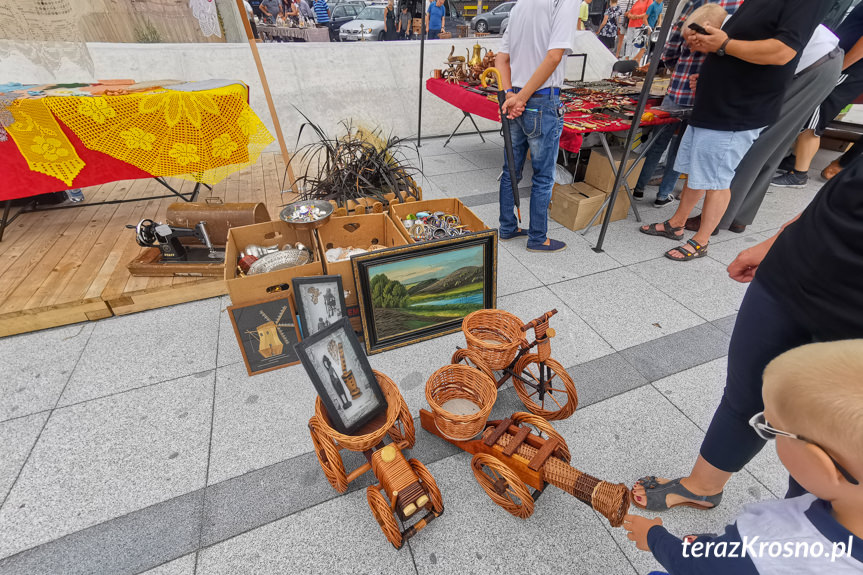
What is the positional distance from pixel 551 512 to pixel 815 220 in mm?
1143

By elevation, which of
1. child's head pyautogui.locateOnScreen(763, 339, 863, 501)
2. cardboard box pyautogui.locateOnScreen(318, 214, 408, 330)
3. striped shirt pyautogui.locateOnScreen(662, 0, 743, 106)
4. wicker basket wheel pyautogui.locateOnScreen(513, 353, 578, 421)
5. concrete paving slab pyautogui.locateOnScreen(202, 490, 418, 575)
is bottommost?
concrete paving slab pyautogui.locateOnScreen(202, 490, 418, 575)

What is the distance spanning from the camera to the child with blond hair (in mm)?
484

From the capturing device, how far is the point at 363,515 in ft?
4.34

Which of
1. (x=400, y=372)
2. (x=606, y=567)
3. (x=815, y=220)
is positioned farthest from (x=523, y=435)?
(x=815, y=220)

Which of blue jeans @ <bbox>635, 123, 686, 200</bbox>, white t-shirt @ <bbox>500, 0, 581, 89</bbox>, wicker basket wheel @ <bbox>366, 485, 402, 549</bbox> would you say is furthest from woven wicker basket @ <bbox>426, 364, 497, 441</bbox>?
blue jeans @ <bbox>635, 123, 686, 200</bbox>

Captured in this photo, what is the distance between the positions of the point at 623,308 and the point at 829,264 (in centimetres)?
159

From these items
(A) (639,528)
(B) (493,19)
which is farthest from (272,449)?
(B) (493,19)

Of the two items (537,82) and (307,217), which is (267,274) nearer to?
(307,217)

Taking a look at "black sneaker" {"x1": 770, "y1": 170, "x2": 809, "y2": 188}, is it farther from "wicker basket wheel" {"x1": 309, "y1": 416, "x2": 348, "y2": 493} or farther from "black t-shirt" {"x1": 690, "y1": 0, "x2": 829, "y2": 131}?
"wicker basket wheel" {"x1": 309, "y1": 416, "x2": 348, "y2": 493}

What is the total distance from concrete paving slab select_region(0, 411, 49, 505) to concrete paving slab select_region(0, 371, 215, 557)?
30 mm

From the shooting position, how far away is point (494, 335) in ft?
5.56

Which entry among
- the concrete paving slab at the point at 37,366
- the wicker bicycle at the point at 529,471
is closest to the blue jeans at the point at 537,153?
the wicker bicycle at the point at 529,471

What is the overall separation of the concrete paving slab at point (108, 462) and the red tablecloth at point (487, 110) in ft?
9.21

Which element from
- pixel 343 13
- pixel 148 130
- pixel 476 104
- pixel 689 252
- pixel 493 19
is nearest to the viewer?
pixel 148 130
